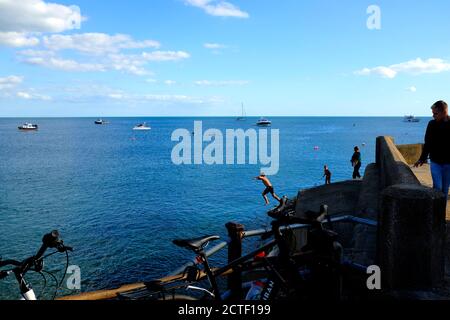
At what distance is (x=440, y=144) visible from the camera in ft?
24.1

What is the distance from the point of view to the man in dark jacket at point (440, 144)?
7.23m

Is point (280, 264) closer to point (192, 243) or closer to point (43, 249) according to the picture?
point (192, 243)

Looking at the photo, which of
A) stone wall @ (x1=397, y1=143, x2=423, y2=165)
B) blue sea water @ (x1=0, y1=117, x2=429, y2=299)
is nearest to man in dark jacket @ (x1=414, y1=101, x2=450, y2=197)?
stone wall @ (x1=397, y1=143, x2=423, y2=165)

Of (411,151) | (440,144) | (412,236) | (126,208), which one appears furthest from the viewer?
(126,208)

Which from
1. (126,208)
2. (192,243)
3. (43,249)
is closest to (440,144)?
(192,243)

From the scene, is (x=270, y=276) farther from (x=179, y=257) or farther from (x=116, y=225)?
(x=116, y=225)

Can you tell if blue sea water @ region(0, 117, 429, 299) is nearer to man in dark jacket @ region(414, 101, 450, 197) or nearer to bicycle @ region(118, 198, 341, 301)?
man in dark jacket @ region(414, 101, 450, 197)

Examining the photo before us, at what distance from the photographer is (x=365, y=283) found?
14.3 feet

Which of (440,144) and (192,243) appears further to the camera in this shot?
(440,144)

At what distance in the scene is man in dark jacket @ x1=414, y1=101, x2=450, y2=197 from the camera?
7.23 m

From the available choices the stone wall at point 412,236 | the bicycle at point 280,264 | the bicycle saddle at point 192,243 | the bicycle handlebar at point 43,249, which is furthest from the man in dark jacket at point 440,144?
the bicycle handlebar at point 43,249

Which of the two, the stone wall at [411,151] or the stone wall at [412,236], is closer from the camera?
the stone wall at [412,236]

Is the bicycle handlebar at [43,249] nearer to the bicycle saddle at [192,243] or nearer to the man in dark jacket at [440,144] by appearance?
the bicycle saddle at [192,243]
